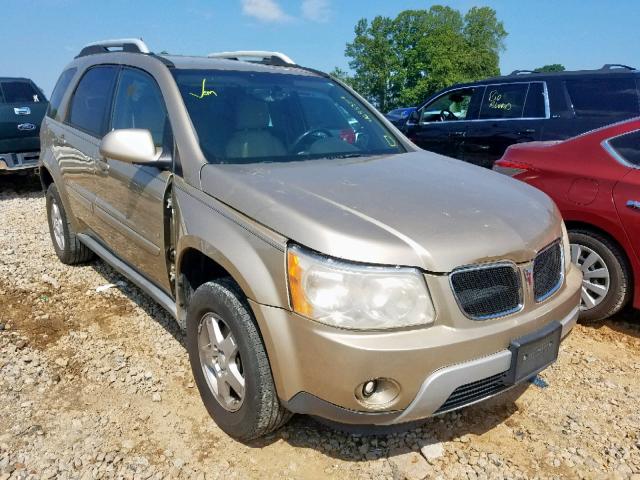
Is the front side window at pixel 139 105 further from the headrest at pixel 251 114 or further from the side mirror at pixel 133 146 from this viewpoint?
the headrest at pixel 251 114

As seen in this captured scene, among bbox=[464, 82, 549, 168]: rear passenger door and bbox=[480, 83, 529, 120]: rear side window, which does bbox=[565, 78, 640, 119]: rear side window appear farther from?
bbox=[480, 83, 529, 120]: rear side window

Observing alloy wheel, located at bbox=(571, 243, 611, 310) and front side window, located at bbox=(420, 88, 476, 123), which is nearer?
alloy wheel, located at bbox=(571, 243, 611, 310)

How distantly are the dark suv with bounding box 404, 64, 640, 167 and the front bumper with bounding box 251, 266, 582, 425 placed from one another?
4433mm

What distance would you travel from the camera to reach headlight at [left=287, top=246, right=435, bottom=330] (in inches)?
74.0

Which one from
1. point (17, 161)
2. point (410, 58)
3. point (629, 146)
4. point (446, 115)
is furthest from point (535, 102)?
point (410, 58)

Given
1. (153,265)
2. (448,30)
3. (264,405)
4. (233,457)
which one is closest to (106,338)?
(153,265)

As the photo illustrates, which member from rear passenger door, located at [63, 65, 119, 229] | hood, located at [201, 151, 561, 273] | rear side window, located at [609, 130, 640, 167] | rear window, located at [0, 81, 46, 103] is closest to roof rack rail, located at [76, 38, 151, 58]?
rear passenger door, located at [63, 65, 119, 229]

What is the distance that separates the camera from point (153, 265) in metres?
3.03

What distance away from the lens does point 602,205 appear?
3.57 m

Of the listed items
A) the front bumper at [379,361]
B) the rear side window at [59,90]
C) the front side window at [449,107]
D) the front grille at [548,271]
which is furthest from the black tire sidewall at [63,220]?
the front side window at [449,107]

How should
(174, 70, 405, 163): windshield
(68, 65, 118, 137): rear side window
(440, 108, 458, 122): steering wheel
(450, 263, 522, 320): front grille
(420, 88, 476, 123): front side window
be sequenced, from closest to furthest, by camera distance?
(450, 263, 522, 320): front grille < (174, 70, 405, 163): windshield < (68, 65, 118, 137): rear side window < (420, 88, 476, 123): front side window < (440, 108, 458, 122): steering wheel

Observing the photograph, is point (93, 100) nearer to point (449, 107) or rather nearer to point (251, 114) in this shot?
point (251, 114)

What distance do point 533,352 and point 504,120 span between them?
4.79 meters

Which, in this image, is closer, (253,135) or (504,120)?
(253,135)
